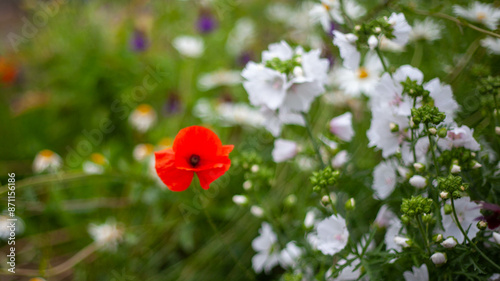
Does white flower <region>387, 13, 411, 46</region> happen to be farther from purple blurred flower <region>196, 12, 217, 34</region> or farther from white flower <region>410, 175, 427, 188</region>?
purple blurred flower <region>196, 12, 217, 34</region>

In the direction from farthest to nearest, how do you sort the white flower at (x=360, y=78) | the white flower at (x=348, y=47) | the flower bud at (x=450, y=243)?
the white flower at (x=360, y=78) < the white flower at (x=348, y=47) < the flower bud at (x=450, y=243)

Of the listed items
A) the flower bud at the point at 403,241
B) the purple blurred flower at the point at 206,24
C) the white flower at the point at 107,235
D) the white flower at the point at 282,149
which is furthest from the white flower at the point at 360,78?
the white flower at the point at 107,235

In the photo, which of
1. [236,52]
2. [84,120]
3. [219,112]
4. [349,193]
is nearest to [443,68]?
A: [349,193]

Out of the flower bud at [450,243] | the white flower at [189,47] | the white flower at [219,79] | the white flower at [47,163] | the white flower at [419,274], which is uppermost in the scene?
the flower bud at [450,243]

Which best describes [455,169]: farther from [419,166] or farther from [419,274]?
[419,274]

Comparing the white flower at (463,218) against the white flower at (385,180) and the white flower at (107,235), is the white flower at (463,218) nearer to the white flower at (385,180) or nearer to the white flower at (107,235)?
the white flower at (385,180)
